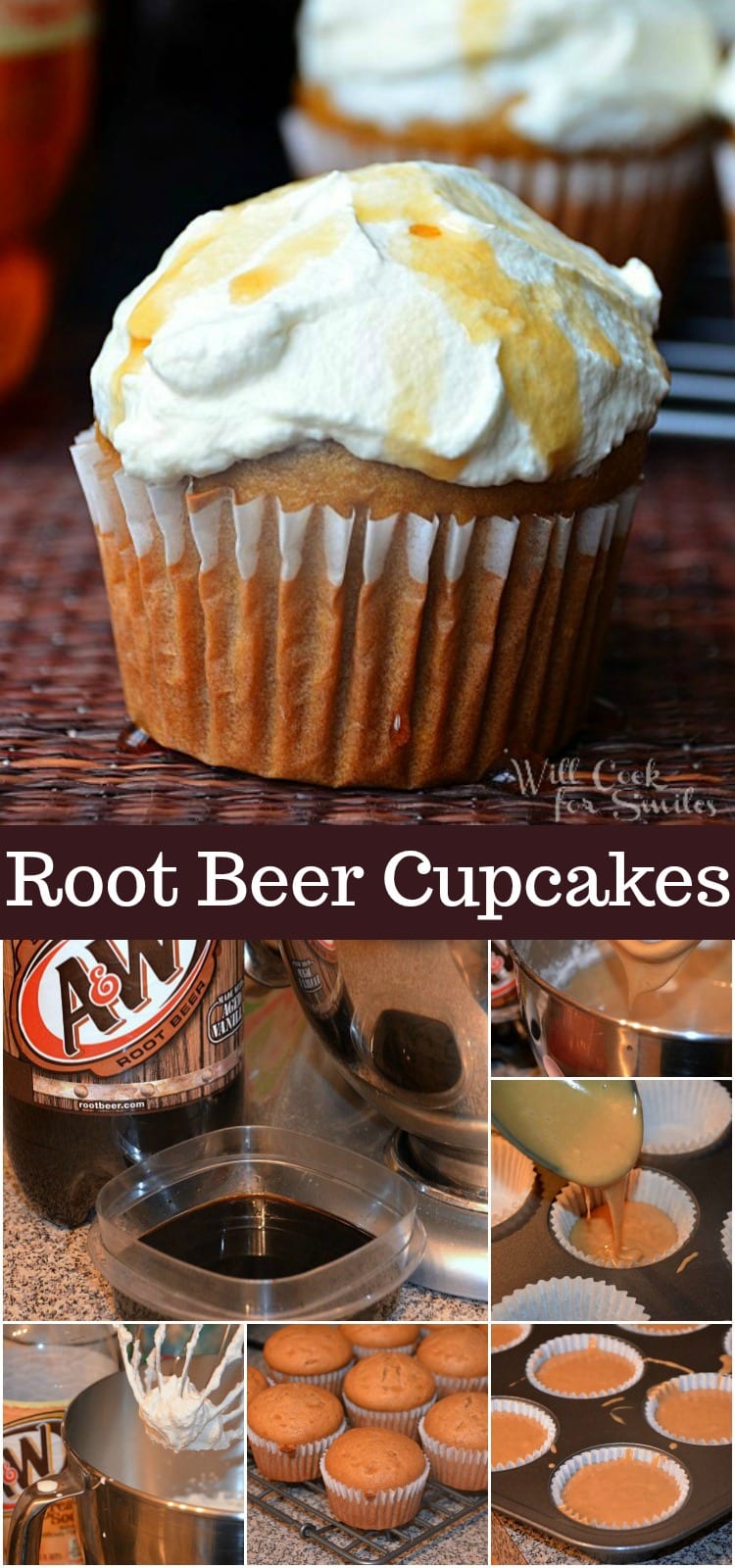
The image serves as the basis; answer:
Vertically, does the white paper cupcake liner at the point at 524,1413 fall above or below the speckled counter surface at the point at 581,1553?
above

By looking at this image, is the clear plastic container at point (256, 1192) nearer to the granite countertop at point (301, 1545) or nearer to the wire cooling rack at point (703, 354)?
the granite countertop at point (301, 1545)

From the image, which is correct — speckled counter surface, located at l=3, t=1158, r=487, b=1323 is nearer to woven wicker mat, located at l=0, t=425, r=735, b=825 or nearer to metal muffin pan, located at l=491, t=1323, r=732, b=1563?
metal muffin pan, located at l=491, t=1323, r=732, b=1563

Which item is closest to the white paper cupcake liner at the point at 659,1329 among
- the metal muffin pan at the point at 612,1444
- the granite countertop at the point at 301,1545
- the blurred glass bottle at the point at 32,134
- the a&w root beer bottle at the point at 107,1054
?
the metal muffin pan at the point at 612,1444

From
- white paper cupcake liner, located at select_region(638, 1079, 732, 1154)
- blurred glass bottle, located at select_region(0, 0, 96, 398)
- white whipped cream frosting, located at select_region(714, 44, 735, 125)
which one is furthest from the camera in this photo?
white whipped cream frosting, located at select_region(714, 44, 735, 125)

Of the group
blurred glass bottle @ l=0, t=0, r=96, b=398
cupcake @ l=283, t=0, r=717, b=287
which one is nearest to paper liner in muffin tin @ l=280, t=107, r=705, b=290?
cupcake @ l=283, t=0, r=717, b=287

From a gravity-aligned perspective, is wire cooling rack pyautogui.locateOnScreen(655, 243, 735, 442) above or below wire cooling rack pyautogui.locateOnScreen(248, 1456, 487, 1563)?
above

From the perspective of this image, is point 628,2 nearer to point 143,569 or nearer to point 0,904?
point 143,569

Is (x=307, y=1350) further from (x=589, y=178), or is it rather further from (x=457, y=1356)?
(x=589, y=178)

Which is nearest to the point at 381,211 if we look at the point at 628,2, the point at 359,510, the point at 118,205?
the point at 359,510
